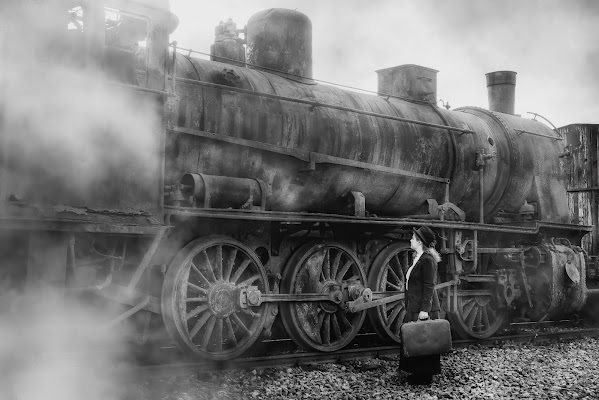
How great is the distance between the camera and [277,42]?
8383 millimetres

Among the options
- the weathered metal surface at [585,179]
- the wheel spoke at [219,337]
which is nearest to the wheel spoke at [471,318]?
the wheel spoke at [219,337]

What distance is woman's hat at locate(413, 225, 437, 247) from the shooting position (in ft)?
24.2

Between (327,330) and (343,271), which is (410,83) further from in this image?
(327,330)

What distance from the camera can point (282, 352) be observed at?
25.5 ft

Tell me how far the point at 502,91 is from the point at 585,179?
178 inches

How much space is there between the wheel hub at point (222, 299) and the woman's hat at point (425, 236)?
2.14m

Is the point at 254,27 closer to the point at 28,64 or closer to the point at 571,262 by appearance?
the point at 28,64

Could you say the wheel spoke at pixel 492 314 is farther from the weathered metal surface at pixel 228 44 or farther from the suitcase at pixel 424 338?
the weathered metal surface at pixel 228 44

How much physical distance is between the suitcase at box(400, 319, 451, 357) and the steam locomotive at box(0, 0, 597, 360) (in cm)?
124

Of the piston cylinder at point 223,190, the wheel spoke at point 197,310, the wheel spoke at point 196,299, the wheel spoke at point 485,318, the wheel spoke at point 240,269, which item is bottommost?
the wheel spoke at point 485,318

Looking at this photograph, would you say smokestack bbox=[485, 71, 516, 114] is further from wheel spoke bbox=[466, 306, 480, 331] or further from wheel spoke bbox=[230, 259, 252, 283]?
wheel spoke bbox=[230, 259, 252, 283]

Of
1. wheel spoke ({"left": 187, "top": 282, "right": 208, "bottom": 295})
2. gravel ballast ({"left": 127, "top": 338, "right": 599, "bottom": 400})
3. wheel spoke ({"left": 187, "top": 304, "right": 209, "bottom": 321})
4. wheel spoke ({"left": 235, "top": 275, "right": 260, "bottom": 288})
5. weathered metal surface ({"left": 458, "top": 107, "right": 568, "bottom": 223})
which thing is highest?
weathered metal surface ({"left": 458, "top": 107, "right": 568, "bottom": 223})

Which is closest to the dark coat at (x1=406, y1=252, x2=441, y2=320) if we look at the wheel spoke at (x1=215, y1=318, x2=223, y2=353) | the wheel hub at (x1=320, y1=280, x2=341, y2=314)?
the wheel hub at (x1=320, y1=280, x2=341, y2=314)

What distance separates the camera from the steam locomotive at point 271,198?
542 centimetres
